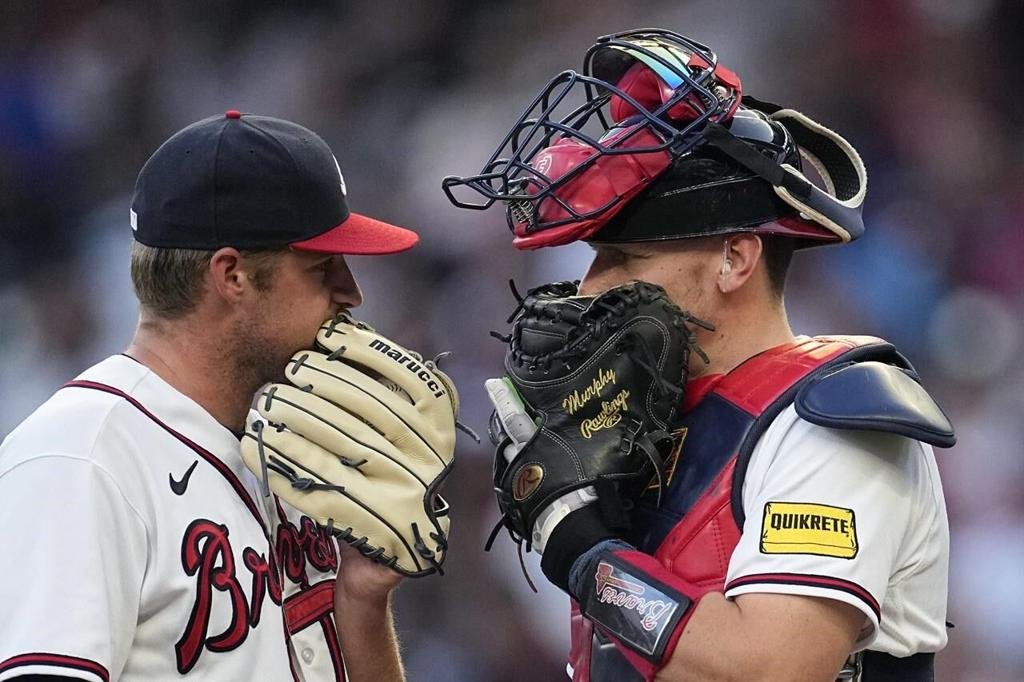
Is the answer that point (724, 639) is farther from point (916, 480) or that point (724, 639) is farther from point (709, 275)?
point (709, 275)

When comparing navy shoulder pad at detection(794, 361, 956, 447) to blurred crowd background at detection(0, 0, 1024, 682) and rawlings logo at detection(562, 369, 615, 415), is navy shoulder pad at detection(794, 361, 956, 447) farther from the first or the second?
blurred crowd background at detection(0, 0, 1024, 682)

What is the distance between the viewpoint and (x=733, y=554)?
2.00 m

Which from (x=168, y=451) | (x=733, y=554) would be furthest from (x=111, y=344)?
(x=733, y=554)

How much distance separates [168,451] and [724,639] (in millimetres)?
965

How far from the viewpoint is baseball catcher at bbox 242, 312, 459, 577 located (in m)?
2.13

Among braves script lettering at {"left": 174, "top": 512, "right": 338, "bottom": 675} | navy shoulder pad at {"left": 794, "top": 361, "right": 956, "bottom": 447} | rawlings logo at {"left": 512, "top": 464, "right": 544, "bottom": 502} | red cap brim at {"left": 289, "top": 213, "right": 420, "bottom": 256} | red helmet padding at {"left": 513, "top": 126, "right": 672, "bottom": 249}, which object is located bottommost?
braves script lettering at {"left": 174, "top": 512, "right": 338, "bottom": 675}

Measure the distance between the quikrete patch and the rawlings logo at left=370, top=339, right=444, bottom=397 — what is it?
66 centimetres

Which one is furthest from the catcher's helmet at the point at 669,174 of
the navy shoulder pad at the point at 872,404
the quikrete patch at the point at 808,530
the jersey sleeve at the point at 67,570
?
the jersey sleeve at the point at 67,570

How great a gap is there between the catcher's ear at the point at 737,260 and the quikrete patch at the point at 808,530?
48cm

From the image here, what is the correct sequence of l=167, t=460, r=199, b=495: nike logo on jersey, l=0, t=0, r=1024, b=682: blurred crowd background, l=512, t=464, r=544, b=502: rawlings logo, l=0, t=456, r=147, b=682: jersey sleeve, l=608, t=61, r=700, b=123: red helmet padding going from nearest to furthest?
l=0, t=456, r=147, b=682: jersey sleeve
l=167, t=460, r=199, b=495: nike logo on jersey
l=512, t=464, r=544, b=502: rawlings logo
l=608, t=61, r=700, b=123: red helmet padding
l=0, t=0, r=1024, b=682: blurred crowd background

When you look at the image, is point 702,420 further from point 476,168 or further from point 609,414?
point 476,168

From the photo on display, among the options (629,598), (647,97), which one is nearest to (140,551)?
(629,598)

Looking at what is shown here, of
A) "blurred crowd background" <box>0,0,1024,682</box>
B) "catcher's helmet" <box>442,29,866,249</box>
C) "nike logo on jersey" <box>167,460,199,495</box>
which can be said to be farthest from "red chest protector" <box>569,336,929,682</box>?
→ "blurred crowd background" <box>0,0,1024,682</box>

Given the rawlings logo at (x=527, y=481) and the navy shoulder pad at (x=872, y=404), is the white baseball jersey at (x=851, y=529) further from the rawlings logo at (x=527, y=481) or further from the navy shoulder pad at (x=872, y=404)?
the rawlings logo at (x=527, y=481)
